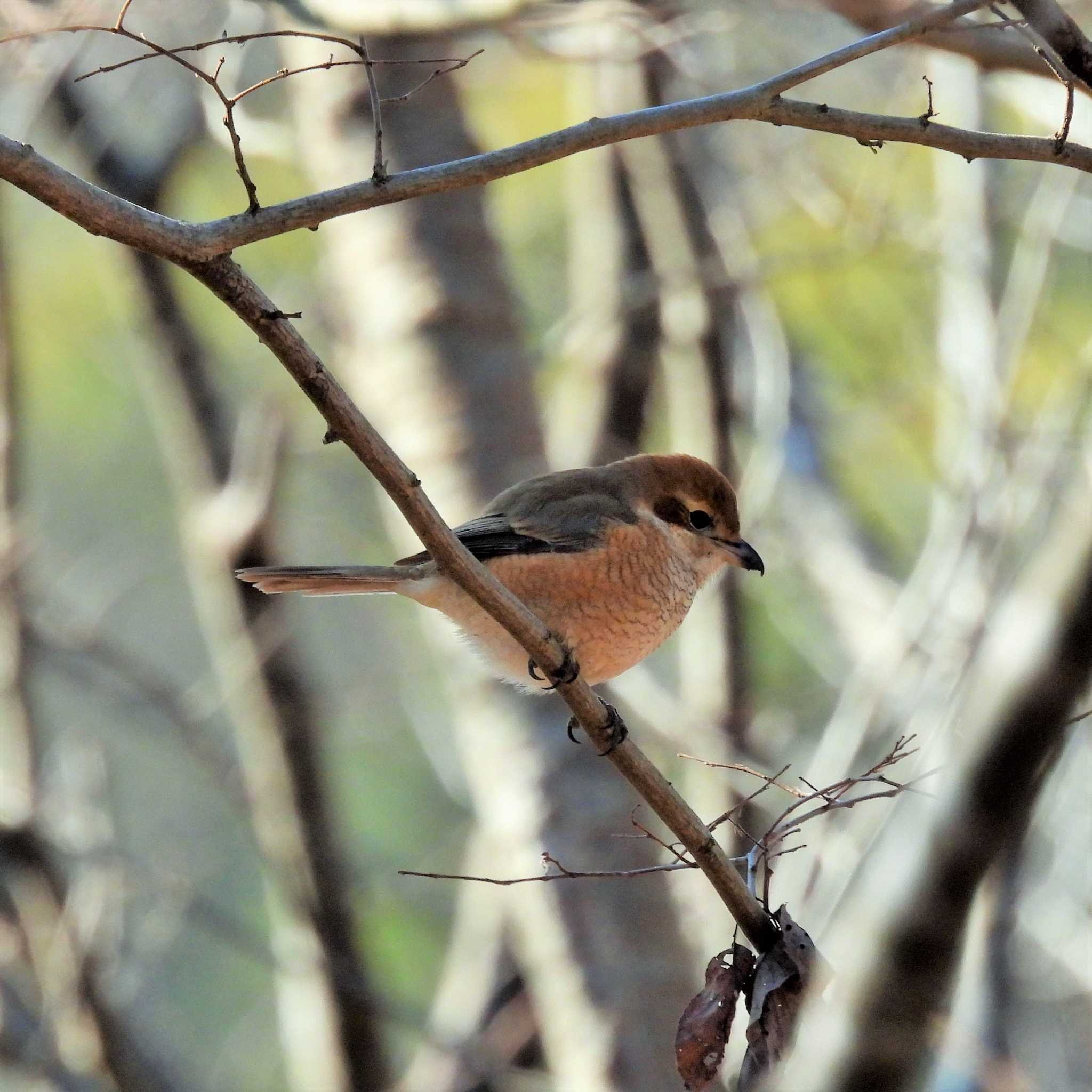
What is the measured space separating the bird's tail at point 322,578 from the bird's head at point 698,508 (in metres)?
0.88

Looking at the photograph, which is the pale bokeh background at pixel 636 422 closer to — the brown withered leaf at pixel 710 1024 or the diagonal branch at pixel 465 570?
the brown withered leaf at pixel 710 1024

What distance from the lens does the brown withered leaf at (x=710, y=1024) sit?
235 centimetres

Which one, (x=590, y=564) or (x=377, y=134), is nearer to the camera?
(x=377, y=134)

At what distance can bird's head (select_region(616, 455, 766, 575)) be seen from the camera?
13.6 feet

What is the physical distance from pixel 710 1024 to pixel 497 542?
5.73 feet

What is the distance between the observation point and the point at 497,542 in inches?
152

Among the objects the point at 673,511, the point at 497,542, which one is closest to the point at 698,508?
the point at 673,511

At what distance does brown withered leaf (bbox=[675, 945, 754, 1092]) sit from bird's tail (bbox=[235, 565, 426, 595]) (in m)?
1.48

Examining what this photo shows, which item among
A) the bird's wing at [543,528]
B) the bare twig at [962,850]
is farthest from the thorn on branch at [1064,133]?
the bird's wing at [543,528]

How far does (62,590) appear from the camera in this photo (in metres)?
7.59

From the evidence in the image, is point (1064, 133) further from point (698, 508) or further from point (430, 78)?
point (698, 508)

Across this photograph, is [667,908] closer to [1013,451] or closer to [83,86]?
[1013,451]

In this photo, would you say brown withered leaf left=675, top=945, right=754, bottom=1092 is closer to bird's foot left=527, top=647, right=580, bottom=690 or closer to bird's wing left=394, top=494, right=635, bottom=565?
bird's foot left=527, top=647, right=580, bottom=690

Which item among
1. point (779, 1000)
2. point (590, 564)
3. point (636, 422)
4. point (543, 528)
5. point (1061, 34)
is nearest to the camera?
point (1061, 34)
